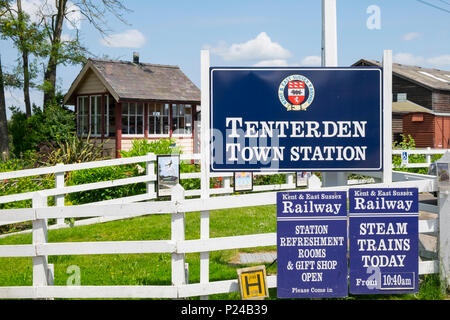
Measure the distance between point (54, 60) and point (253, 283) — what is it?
23.1 metres

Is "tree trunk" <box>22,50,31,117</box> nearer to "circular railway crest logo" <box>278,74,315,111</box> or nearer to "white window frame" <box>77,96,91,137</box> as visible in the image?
"white window frame" <box>77,96,91,137</box>

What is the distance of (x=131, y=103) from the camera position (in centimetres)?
2325

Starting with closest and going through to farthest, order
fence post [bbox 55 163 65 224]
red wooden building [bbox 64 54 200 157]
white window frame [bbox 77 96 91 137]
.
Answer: fence post [bbox 55 163 65 224] < red wooden building [bbox 64 54 200 157] < white window frame [bbox 77 96 91 137]

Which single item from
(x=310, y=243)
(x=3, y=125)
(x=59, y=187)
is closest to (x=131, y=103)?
(x=3, y=125)

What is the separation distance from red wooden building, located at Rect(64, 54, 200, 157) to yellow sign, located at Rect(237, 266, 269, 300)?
56.9 ft

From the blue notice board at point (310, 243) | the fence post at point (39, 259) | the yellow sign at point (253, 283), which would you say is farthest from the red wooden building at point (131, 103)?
the yellow sign at point (253, 283)

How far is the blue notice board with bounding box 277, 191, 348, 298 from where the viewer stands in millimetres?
5551

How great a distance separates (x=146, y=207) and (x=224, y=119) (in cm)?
133

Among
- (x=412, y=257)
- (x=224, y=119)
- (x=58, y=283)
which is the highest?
(x=224, y=119)

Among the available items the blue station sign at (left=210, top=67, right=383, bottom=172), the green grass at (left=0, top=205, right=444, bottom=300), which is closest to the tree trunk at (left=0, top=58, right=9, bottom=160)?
the green grass at (left=0, top=205, right=444, bottom=300)

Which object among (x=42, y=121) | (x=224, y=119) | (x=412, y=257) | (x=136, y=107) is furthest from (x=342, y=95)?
(x=42, y=121)

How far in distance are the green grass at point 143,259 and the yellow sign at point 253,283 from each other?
2.10ft

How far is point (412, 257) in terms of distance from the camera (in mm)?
5715
